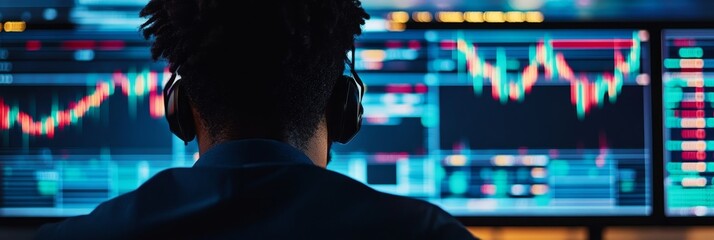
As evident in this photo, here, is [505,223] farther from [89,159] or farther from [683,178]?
[89,159]

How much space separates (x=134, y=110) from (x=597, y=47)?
851 mm

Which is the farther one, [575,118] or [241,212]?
[575,118]

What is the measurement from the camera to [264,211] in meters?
0.52

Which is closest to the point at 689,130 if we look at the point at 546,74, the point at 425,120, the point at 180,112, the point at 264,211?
the point at 546,74

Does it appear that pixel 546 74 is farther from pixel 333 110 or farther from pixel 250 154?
pixel 250 154

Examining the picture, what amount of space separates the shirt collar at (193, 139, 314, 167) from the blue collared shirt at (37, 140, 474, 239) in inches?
2.2

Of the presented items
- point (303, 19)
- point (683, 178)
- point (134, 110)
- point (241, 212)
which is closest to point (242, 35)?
point (303, 19)

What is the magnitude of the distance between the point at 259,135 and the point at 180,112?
13 centimetres

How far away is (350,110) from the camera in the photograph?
0.78m

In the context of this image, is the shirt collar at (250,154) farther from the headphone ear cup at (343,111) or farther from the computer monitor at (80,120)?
the computer monitor at (80,120)

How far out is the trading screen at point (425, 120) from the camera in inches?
59.1

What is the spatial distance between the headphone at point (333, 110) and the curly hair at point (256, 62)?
0.05 meters

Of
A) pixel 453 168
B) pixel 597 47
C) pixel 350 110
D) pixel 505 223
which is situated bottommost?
pixel 505 223

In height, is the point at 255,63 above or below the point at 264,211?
above
